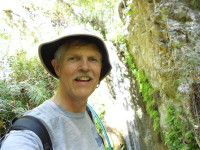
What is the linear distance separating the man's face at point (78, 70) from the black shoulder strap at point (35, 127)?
1.22ft

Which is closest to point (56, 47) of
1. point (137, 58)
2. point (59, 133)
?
point (59, 133)

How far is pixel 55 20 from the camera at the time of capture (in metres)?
8.84

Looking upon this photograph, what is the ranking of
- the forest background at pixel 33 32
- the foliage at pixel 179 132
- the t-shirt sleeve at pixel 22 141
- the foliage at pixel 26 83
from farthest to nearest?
the forest background at pixel 33 32, the foliage at pixel 26 83, the foliage at pixel 179 132, the t-shirt sleeve at pixel 22 141

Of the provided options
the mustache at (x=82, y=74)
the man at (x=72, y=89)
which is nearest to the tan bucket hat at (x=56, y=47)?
the man at (x=72, y=89)

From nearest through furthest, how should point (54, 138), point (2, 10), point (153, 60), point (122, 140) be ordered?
point (54, 138)
point (153, 60)
point (122, 140)
point (2, 10)

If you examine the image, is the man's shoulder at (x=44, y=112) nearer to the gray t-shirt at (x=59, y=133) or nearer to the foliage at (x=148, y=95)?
the gray t-shirt at (x=59, y=133)

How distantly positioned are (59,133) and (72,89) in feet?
1.11

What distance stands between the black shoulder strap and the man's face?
0.37m

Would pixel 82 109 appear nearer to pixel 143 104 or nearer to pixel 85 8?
pixel 143 104

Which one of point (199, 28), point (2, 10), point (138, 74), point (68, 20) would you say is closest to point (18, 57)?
point (2, 10)

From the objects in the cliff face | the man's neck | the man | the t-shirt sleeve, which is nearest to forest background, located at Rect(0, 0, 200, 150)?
the cliff face

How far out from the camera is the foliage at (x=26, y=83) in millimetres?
5348

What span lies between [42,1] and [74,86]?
8.60 m

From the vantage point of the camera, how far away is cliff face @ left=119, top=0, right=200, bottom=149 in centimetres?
300
